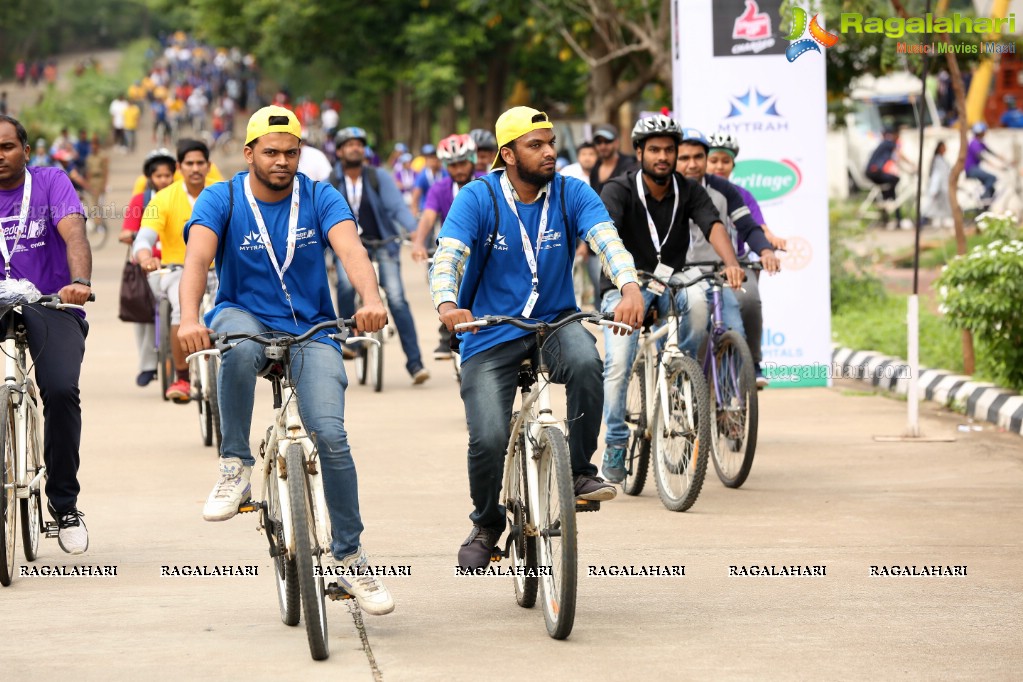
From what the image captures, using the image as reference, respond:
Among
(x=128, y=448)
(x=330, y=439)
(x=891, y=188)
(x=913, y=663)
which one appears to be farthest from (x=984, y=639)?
(x=891, y=188)

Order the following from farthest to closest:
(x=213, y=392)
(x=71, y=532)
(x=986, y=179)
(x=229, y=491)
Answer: (x=986, y=179)
(x=213, y=392)
(x=71, y=532)
(x=229, y=491)

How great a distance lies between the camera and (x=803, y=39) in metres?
12.9

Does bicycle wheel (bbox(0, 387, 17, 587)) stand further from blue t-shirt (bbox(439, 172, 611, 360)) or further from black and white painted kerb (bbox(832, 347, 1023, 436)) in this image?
black and white painted kerb (bbox(832, 347, 1023, 436))

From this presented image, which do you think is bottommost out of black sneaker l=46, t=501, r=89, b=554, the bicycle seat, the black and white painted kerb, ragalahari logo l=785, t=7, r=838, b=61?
the black and white painted kerb

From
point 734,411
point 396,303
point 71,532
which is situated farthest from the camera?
point 396,303

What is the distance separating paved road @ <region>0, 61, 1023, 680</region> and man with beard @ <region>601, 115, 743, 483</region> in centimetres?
53

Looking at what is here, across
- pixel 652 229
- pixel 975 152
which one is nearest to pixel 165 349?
pixel 652 229

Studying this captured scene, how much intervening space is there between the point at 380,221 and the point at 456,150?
85 cm

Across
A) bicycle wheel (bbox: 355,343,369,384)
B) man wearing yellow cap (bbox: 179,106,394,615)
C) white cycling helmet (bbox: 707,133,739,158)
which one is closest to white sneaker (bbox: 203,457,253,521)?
man wearing yellow cap (bbox: 179,106,394,615)

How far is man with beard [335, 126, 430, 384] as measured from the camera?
13.9 meters

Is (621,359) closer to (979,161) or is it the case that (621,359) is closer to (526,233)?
(526,233)

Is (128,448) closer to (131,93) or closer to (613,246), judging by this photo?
(613,246)

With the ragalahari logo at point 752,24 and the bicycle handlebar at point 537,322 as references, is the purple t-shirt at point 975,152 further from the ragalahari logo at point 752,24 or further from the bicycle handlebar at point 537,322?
the bicycle handlebar at point 537,322

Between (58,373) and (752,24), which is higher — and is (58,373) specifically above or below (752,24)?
below
